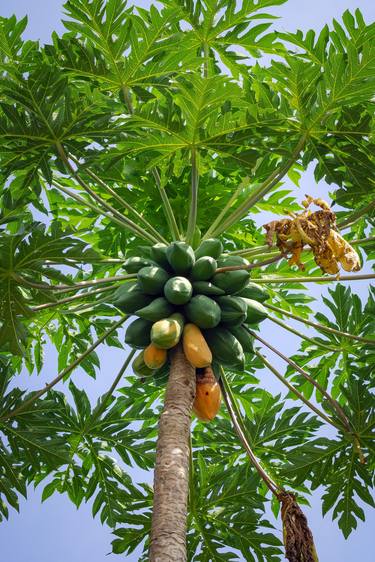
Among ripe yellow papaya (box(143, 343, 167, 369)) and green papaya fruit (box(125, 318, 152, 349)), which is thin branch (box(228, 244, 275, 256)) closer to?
green papaya fruit (box(125, 318, 152, 349))

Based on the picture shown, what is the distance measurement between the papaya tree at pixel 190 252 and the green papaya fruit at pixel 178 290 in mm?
10

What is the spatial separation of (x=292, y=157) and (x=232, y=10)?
121 cm

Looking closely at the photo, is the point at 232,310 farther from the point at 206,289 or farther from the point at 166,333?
the point at 166,333

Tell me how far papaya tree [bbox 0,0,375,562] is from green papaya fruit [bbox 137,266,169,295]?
0.01m

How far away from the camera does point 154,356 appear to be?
369 centimetres

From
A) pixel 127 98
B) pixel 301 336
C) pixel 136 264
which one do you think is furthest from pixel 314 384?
pixel 127 98

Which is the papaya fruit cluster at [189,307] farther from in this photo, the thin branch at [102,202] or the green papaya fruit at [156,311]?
the thin branch at [102,202]

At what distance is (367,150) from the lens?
162 inches

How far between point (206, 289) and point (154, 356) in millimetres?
448

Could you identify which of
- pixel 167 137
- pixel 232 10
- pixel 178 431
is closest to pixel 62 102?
pixel 167 137

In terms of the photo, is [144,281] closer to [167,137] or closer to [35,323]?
[167,137]

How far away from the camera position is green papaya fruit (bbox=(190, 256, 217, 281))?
12.6 ft

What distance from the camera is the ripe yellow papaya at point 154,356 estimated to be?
3.69 metres

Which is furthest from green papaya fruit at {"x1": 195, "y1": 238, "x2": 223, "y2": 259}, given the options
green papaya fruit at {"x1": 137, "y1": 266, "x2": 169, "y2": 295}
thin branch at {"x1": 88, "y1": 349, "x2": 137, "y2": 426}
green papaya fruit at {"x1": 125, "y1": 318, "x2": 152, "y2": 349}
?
thin branch at {"x1": 88, "y1": 349, "x2": 137, "y2": 426}
